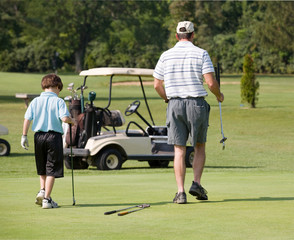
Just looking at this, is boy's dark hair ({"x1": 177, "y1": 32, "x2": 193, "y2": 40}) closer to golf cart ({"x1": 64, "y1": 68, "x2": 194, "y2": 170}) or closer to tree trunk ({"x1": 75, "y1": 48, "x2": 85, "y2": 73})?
golf cart ({"x1": 64, "y1": 68, "x2": 194, "y2": 170})

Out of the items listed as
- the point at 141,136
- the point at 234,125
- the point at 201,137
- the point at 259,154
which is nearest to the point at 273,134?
the point at 234,125

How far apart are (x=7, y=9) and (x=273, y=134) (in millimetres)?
46502

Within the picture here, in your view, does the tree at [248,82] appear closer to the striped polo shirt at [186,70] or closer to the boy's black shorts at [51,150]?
the striped polo shirt at [186,70]

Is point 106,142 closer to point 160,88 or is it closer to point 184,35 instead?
point 160,88

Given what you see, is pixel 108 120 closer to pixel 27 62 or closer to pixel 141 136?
pixel 141 136

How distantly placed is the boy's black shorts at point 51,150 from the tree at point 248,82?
87.9 ft

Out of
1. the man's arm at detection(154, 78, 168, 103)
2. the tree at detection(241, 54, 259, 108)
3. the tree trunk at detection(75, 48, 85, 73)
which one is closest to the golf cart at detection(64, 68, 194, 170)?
the man's arm at detection(154, 78, 168, 103)

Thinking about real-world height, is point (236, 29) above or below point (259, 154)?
above

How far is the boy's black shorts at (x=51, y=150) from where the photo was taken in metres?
7.30

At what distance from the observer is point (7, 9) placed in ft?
219

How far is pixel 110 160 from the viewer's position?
14664 millimetres

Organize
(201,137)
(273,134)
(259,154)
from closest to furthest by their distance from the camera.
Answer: (201,137) → (259,154) → (273,134)

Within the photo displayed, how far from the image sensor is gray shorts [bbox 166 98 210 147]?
7500 mm

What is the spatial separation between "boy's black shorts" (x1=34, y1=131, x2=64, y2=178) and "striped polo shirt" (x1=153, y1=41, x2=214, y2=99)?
47.1 inches
